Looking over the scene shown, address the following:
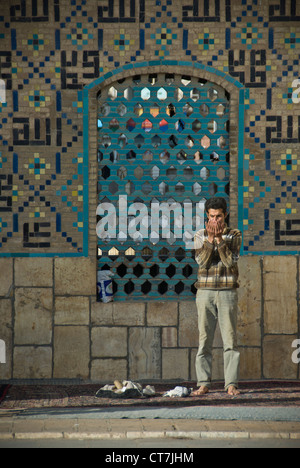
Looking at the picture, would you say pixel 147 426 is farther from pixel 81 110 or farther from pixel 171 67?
pixel 171 67

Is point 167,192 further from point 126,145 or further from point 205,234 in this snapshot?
point 205,234

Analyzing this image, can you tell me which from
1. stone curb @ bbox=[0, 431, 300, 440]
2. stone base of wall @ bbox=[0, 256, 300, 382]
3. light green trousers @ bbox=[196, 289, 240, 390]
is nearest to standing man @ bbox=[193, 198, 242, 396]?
light green trousers @ bbox=[196, 289, 240, 390]

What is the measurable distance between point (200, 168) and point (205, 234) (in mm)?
1497

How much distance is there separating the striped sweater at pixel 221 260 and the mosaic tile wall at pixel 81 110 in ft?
4.11

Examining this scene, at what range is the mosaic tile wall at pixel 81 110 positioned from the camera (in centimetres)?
1011

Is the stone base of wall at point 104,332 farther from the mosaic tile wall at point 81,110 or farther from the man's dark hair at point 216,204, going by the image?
the man's dark hair at point 216,204

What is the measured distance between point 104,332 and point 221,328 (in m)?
1.68

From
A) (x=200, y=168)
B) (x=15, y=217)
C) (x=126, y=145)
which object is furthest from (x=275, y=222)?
(x=15, y=217)

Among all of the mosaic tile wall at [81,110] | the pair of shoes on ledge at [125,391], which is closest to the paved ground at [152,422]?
the pair of shoes on ledge at [125,391]

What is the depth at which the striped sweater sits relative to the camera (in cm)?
884

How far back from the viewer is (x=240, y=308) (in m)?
10.0

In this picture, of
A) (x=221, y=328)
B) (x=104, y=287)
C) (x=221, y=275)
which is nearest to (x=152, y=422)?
(x=221, y=328)

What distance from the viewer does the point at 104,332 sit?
10047 mm

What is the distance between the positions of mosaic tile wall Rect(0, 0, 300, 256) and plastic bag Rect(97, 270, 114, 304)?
359mm
